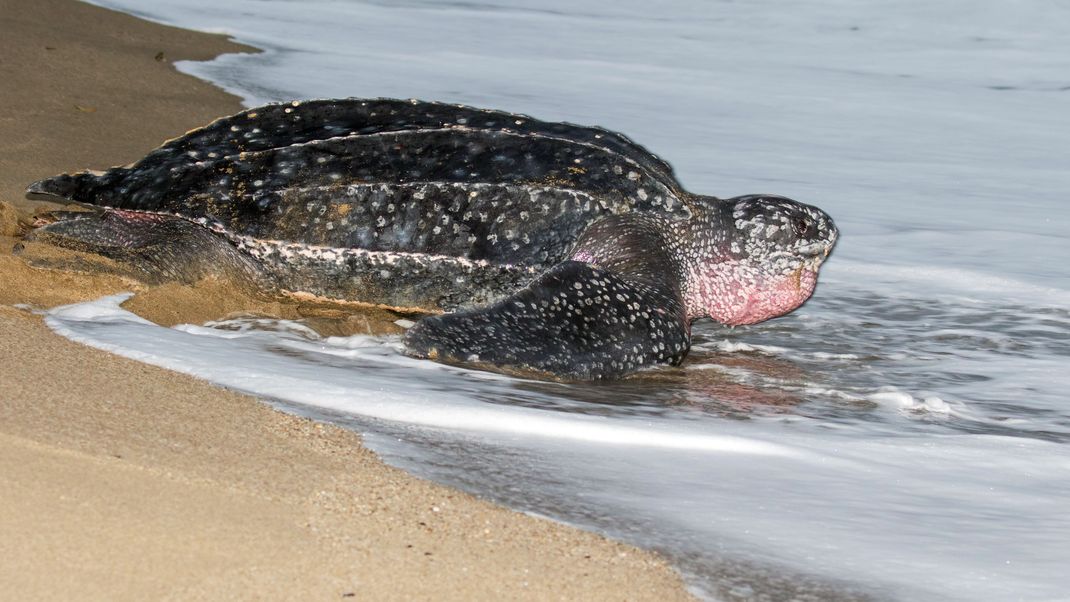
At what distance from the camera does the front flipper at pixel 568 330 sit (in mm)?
3043

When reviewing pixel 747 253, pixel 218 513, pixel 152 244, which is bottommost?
pixel 218 513

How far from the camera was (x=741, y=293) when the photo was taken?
153 inches

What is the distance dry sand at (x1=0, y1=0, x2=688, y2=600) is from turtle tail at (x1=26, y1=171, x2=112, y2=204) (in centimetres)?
103

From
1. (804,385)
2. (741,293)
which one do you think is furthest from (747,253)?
(804,385)

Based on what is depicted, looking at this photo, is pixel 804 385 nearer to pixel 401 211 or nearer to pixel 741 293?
pixel 741 293

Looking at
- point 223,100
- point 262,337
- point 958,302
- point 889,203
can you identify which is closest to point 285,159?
point 262,337

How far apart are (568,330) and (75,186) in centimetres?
161

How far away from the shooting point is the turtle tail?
371cm

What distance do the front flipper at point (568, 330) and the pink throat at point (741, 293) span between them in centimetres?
41

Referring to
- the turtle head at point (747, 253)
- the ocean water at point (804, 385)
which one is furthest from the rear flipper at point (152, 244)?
the turtle head at point (747, 253)

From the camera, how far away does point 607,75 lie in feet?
35.9

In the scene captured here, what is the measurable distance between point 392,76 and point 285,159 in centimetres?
579

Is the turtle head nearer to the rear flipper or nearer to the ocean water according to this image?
the ocean water

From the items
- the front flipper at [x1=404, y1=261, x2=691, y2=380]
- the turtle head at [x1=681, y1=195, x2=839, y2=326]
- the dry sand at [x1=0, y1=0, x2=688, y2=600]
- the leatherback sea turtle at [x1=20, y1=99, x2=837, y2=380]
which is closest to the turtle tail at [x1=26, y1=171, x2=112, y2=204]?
the leatherback sea turtle at [x1=20, y1=99, x2=837, y2=380]
